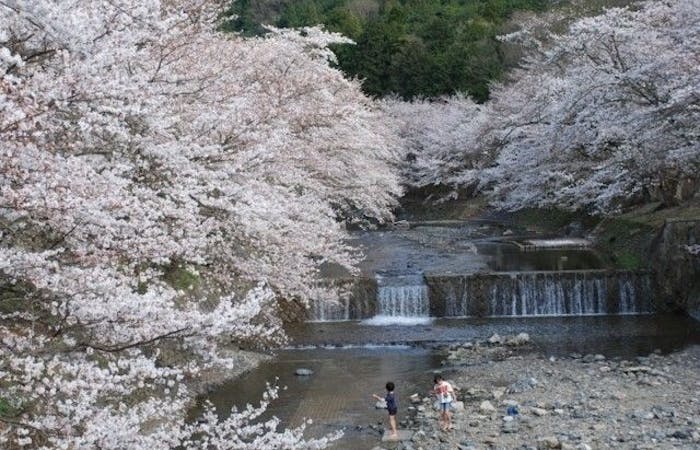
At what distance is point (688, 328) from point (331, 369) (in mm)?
7662

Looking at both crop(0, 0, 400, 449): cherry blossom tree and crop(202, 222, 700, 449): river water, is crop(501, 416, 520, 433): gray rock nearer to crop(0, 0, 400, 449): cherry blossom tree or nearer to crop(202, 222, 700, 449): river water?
crop(202, 222, 700, 449): river water

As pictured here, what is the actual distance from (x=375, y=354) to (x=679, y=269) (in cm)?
749

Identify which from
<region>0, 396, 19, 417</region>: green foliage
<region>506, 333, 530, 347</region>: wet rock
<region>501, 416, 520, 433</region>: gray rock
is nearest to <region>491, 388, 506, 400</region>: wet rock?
<region>501, 416, 520, 433</region>: gray rock

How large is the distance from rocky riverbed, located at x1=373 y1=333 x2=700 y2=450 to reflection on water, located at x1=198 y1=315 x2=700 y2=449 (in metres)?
0.55

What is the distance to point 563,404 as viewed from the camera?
10.2m

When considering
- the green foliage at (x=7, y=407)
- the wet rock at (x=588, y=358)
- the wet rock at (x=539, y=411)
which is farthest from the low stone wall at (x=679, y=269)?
the green foliage at (x=7, y=407)

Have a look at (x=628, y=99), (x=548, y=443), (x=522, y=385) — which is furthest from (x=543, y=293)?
(x=548, y=443)

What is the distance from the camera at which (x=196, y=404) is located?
416 inches

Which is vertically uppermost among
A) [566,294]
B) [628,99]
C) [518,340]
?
[628,99]

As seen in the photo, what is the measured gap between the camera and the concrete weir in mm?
16531

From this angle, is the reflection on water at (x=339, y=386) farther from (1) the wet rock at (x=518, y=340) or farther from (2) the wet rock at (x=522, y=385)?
(1) the wet rock at (x=518, y=340)

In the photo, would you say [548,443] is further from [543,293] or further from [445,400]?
[543,293]

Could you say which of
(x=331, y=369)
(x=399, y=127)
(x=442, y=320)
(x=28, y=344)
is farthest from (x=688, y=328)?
(x=399, y=127)

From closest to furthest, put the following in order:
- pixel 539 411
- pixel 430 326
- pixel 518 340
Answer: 1. pixel 539 411
2. pixel 518 340
3. pixel 430 326
